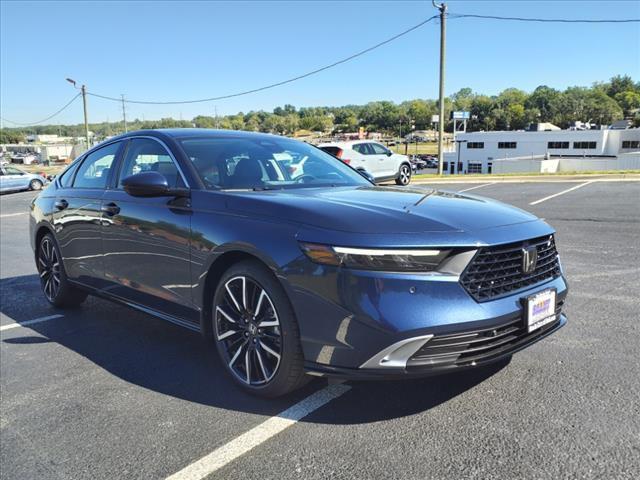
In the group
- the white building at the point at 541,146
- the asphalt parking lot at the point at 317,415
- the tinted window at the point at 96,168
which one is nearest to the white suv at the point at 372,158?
the tinted window at the point at 96,168

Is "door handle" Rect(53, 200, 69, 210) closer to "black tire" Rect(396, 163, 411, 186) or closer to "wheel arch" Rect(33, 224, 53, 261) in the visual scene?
"wheel arch" Rect(33, 224, 53, 261)

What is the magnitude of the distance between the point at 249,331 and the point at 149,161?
1767mm

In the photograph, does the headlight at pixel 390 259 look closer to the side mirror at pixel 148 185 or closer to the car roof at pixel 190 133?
the side mirror at pixel 148 185

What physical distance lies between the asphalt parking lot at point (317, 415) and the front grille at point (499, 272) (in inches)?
27.6

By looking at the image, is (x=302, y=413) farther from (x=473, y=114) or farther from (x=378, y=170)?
(x=473, y=114)

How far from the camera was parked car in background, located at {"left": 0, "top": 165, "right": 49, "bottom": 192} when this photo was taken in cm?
2691

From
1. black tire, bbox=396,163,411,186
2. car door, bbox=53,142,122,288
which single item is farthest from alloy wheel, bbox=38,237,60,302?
black tire, bbox=396,163,411,186

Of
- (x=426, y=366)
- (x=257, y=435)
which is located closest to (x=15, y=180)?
(x=257, y=435)

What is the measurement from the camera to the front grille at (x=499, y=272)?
266 centimetres

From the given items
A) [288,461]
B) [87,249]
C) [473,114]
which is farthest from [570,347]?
[473,114]

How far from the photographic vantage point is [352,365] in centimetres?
266

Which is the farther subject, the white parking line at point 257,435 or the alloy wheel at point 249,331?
the alloy wheel at point 249,331

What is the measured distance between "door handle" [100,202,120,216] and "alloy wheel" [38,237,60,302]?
125 cm

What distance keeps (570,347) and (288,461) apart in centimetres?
233
